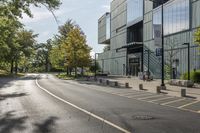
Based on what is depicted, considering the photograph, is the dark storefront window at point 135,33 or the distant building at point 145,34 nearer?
the distant building at point 145,34

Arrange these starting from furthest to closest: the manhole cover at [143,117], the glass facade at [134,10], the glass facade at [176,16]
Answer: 1. the glass facade at [134,10]
2. the glass facade at [176,16]
3. the manhole cover at [143,117]

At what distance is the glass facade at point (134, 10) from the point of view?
74050 mm

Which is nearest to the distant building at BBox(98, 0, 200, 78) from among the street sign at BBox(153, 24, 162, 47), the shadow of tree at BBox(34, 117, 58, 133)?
the street sign at BBox(153, 24, 162, 47)

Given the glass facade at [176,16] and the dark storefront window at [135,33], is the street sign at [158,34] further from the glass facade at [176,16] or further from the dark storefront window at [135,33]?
the dark storefront window at [135,33]

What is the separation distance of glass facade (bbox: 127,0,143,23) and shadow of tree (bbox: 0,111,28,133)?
200ft

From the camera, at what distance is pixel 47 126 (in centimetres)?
1191

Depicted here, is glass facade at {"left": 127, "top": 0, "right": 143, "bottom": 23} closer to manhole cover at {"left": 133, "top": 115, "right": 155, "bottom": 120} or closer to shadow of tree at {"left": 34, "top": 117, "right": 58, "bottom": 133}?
manhole cover at {"left": 133, "top": 115, "right": 155, "bottom": 120}

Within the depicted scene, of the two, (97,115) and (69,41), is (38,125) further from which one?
(69,41)

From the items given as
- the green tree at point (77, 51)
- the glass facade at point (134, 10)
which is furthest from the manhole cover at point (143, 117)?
the green tree at point (77, 51)

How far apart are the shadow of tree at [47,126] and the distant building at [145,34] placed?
993 inches

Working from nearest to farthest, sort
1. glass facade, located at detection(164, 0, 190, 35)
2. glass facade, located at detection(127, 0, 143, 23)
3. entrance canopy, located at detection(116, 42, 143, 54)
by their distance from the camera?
glass facade, located at detection(164, 0, 190, 35) < glass facade, located at detection(127, 0, 143, 23) < entrance canopy, located at detection(116, 42, 143, 54)

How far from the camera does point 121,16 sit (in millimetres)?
90500

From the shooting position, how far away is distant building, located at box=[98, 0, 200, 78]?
5346 centimetres

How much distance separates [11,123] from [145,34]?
59.7 meters
